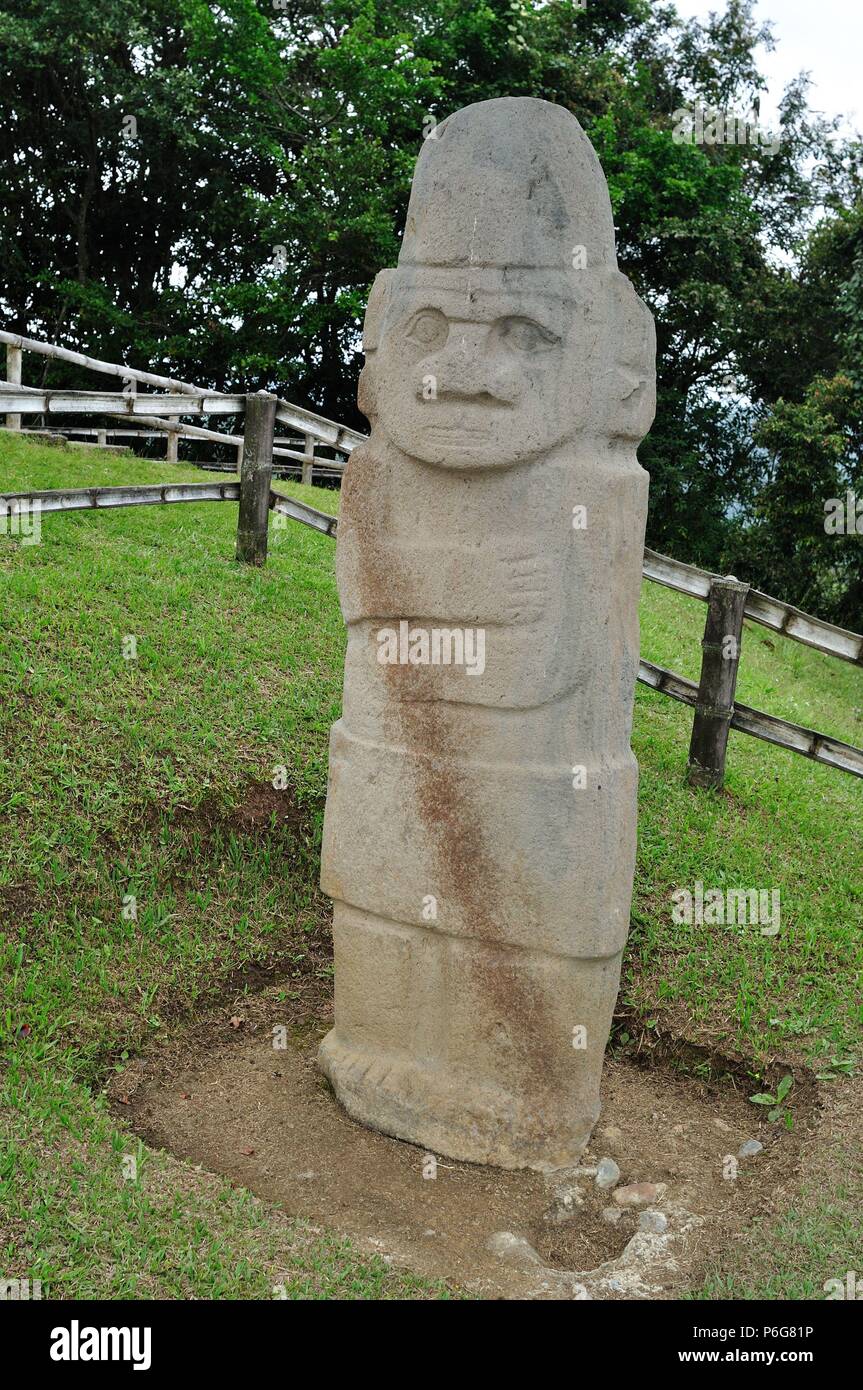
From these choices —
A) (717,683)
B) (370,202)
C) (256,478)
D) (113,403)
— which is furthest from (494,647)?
(370,202)

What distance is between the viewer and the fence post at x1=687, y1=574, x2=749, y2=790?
6.75 m

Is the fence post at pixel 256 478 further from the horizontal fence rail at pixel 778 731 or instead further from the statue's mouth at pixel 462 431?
the statue's mouth at pixel 462 431

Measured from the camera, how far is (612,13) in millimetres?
18797

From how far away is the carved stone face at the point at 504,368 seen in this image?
4098 millimetres

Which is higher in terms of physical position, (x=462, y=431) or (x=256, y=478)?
(x=462, y=431)

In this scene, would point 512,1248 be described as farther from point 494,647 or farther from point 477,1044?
point 494,647

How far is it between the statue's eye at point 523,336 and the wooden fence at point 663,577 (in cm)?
265

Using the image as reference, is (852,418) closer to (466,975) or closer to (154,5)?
(154,5)

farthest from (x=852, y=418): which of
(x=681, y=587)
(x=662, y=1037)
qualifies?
(x=662, y=1037)

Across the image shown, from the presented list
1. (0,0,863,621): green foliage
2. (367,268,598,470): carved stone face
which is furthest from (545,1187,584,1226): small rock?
(0,0,863,621): green foliage

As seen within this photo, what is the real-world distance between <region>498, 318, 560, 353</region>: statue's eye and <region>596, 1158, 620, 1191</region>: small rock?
2.81 metres

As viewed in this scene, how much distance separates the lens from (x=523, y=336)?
4.15 meters

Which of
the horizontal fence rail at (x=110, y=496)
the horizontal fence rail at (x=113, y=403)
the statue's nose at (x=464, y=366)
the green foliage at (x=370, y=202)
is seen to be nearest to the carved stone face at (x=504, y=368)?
the statue's nose at (x=464, y=366)

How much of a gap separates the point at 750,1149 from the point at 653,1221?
632 mm
